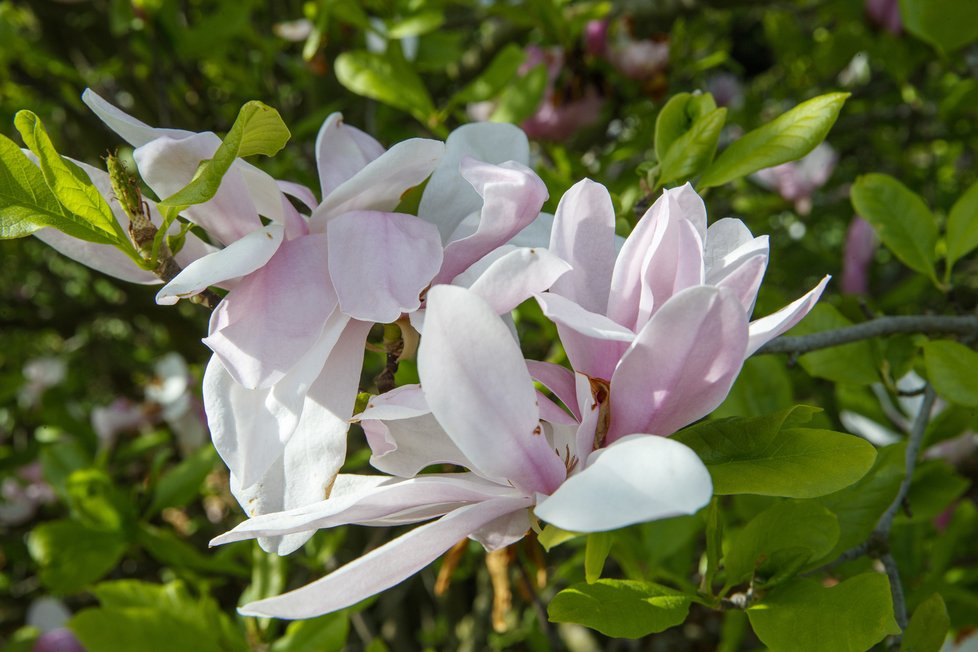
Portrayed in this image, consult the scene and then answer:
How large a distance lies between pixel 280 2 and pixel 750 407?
4.52 feet

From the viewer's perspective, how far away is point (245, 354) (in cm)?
43

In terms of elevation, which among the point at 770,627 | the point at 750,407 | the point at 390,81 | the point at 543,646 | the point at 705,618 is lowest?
the point at 705,618

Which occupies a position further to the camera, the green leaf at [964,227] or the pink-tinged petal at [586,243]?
the green leaf at [964,227]

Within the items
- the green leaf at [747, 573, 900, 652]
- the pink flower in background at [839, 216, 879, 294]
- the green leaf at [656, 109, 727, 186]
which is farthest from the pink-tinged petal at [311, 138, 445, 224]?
the pink flower in background at [839, 216, 879, 294]

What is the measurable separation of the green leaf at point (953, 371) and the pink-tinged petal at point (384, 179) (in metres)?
0.38

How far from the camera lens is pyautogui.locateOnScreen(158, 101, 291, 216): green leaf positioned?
0.42 metres

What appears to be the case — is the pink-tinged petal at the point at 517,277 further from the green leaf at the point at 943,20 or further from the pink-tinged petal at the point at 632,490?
the green leaf at the point at 943,20

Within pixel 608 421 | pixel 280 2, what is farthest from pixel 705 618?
pixel 608 421

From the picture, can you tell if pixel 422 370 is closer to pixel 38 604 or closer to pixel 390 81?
pixel 390 81

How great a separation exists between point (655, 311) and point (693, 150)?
0.24 meters

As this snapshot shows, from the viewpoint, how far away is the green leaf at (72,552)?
984 mm

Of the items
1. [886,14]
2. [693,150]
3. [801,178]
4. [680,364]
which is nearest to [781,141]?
[693,150]

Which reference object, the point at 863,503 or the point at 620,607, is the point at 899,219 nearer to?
the point at 863,503

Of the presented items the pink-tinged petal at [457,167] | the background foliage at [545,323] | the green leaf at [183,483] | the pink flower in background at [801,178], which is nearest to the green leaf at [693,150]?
the background foliage at [545,323]
